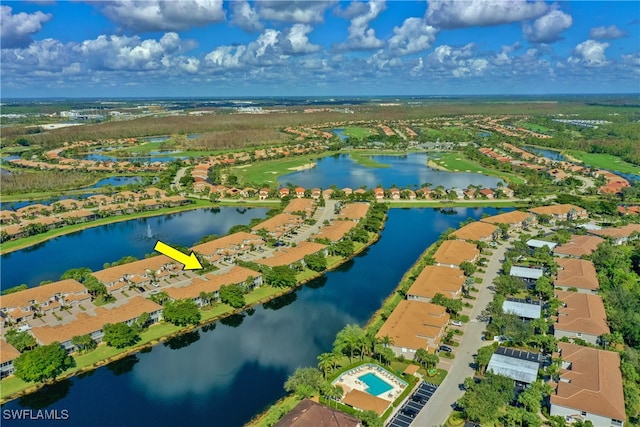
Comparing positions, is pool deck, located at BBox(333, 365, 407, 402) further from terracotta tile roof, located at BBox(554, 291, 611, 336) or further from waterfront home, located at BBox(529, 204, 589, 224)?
waterfront home, located at BBox(529, 204, 589, 224)

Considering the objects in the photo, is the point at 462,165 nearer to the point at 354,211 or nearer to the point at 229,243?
the point at 354,211

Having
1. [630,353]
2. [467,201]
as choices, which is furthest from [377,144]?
[630,353]

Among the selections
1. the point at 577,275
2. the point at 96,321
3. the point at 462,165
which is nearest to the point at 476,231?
the point at 577,275

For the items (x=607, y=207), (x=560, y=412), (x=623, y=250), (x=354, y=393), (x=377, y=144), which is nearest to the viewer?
(x=560, y=412)

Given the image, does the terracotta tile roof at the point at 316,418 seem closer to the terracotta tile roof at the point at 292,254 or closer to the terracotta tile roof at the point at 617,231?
the terracotta tile roof at the point at 292,254

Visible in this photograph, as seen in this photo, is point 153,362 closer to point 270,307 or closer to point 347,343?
point 270,307
